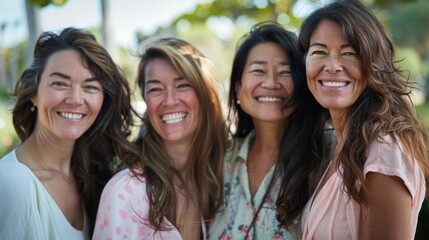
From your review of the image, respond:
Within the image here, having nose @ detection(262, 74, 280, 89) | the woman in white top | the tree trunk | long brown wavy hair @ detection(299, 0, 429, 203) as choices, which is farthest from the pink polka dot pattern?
the tree trunk

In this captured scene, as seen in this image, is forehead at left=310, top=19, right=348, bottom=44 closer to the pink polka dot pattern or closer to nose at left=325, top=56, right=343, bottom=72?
nose at left=325, top=56, right=343, bottom=72

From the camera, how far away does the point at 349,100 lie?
2578mm

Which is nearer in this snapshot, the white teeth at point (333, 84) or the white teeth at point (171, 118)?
the white teeth at point (333, 84)

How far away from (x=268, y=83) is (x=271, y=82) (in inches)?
0.9

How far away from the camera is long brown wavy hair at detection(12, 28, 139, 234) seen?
10.5 feet

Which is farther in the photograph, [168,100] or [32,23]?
[32,23]

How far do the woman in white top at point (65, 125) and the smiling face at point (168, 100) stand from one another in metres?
0.20

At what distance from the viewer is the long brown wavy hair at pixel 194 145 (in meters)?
3.35

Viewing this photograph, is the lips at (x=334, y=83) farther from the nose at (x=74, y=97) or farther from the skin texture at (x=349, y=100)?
the nose at (x=74, y=97)

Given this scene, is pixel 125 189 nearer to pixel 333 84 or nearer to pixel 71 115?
pixel 71 115

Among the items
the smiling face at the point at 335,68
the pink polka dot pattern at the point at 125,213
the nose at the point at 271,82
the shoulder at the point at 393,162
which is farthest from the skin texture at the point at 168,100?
the shoulder at the point at 393,162

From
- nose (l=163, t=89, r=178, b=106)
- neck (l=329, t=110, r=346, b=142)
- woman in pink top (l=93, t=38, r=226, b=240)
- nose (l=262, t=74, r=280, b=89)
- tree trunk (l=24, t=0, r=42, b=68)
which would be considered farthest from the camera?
tree trunk (l=24, t=0, r=42, b=68)

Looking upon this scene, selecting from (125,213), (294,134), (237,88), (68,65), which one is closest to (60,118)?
(68,65)

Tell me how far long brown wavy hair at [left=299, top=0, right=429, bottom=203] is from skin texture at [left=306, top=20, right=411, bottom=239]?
0.16ft
